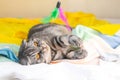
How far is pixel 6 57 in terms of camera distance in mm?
922

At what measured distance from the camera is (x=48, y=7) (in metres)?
1.94

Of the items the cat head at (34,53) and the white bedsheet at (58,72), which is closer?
the white bedsheet at (58,72)

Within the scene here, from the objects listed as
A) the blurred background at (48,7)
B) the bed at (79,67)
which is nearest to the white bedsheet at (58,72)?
the bed at (79,67)

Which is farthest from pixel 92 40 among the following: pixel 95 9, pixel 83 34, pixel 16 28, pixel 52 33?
pixel 95 9

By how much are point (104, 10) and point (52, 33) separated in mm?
1052

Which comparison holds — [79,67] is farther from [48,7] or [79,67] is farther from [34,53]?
[48,7]

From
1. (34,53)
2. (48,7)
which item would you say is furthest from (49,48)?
(48,7)

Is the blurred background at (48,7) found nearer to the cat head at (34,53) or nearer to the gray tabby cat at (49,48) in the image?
the gray tabby cat at (49,48)

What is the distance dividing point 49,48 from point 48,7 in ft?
3.59

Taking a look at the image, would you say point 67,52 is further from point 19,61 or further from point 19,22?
point 19,22

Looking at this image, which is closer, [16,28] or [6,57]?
[6,57]

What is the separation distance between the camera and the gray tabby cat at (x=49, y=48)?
0.84 metres

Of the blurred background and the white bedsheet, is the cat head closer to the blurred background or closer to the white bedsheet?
the white bedsheet

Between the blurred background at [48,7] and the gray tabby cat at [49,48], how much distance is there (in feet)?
3.01
